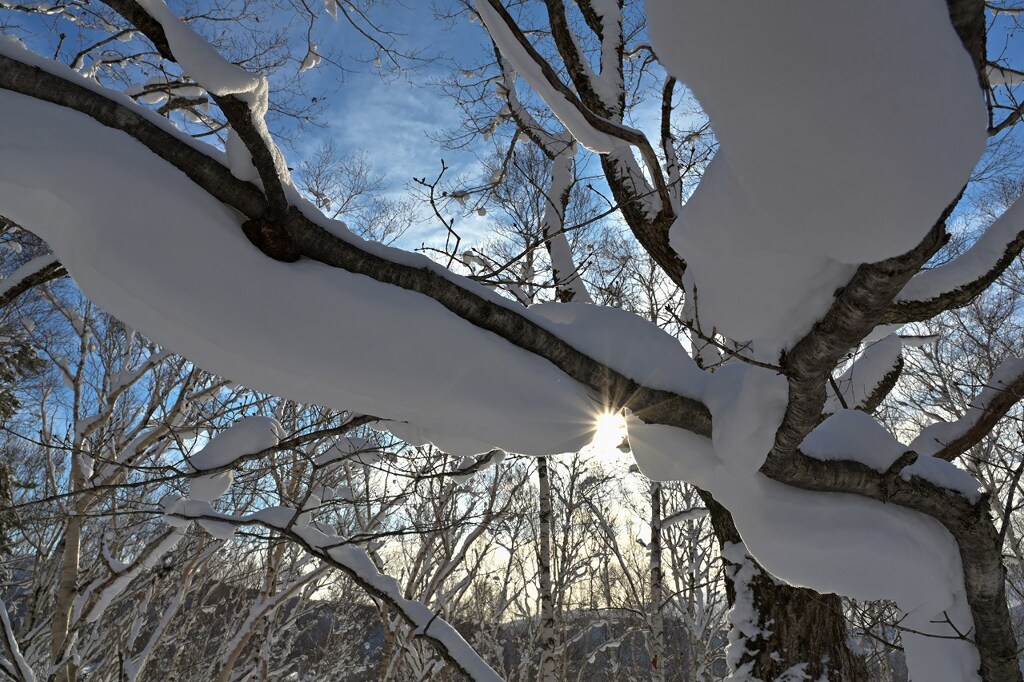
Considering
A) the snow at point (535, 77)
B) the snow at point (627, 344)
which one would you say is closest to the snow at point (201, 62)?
the snow at point (627, 344)

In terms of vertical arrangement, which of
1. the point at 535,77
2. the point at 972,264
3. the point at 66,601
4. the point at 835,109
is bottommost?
the point at 66,601

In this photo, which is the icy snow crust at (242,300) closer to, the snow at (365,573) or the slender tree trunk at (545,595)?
the snow at (365,573)

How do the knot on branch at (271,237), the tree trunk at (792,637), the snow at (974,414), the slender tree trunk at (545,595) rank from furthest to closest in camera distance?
the slender tree trunk at (545,595), the tree trunk at (792,637), the snow at (974,414), the knot on branch at (271,237)

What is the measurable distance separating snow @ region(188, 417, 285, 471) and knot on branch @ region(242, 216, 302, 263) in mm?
1479

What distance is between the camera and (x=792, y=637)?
280 centimetres

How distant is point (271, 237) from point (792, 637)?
315 cm

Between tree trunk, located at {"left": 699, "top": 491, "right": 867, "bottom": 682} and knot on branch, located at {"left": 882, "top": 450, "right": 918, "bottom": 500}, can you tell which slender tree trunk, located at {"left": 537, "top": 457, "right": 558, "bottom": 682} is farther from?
knot on branch, located at {"left": 882, "top": 450, "right": 918, "bottom": 500}

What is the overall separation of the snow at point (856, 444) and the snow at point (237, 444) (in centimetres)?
245

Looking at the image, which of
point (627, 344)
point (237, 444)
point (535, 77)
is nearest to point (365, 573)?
point (237, 444)

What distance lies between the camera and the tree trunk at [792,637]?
2.74 metres

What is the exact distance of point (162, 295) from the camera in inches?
47.6

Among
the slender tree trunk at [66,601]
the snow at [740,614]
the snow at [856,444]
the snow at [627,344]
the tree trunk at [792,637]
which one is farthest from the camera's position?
the slender tree trunk at [66,601]

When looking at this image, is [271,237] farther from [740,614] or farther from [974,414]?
[974,414]

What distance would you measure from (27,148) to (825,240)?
5.39ft
